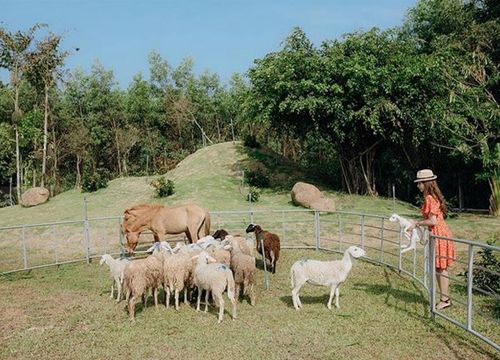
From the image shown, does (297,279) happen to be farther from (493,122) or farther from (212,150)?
(212,150)

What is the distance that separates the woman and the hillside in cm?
906

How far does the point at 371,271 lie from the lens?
10.8 metres

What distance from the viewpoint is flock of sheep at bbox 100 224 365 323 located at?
7.80 metres

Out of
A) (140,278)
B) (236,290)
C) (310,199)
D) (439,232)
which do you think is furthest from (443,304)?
(310,199)

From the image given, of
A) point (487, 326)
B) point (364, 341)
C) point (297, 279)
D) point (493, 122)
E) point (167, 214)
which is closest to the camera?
point (364, 341)

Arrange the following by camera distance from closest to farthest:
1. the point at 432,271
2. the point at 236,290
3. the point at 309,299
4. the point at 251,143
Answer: the point at 432,271, the point at 236,290, the point at 309,299, the point at 251,143

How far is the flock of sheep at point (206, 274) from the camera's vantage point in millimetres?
7797

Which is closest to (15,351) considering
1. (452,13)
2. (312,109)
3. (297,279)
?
(297,279)

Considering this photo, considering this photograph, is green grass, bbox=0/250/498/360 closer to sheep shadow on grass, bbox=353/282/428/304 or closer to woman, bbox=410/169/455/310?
sheep shadow on grass, bbox=353/282/428/304

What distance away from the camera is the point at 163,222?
12.9 m

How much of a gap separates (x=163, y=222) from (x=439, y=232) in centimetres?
738

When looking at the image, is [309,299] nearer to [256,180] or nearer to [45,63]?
[256,180]

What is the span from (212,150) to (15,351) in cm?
2532

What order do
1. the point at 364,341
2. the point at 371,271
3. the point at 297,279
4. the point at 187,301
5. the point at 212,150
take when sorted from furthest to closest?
the point at 212,150 → the point at 371,271 → the point at 187,301 → the point at 297,279 → the point at 364,341
